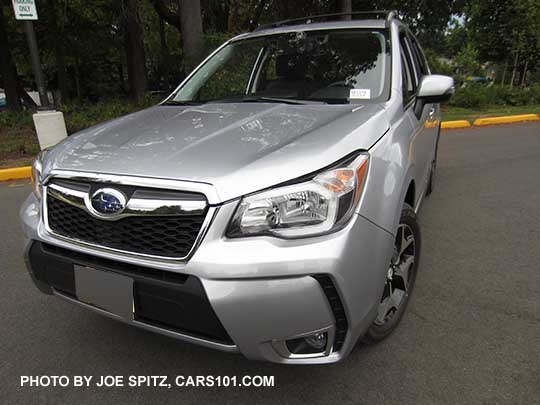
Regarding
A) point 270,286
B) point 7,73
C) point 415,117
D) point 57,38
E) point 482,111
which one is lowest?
point 482,111

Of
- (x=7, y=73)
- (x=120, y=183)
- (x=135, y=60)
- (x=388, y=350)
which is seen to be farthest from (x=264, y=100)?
(x=7, y=73)

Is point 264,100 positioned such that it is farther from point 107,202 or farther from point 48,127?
point 48,127

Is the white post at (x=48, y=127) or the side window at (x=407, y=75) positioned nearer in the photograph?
the side window at (x=407, y=75)

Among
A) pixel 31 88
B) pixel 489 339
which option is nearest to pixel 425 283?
pixel 489 339

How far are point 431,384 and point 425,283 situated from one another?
100cm

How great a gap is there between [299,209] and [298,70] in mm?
1645

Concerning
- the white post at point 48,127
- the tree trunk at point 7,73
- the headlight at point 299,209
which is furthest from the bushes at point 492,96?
the tree trunk at point 7,73

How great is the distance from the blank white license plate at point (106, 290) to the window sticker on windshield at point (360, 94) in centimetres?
161

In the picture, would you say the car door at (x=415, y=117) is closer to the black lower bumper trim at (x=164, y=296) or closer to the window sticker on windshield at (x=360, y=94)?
the window sticker on windshield at (x=360, y=94)

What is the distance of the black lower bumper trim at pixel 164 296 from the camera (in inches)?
59.2

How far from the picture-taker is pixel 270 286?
145cm

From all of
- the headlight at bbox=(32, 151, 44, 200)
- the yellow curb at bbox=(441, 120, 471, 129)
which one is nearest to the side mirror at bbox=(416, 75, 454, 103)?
the headlight at bbox=(32, 151, 44, 200)

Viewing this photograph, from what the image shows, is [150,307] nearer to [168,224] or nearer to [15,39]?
[168,224]

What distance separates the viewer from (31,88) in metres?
34.2
